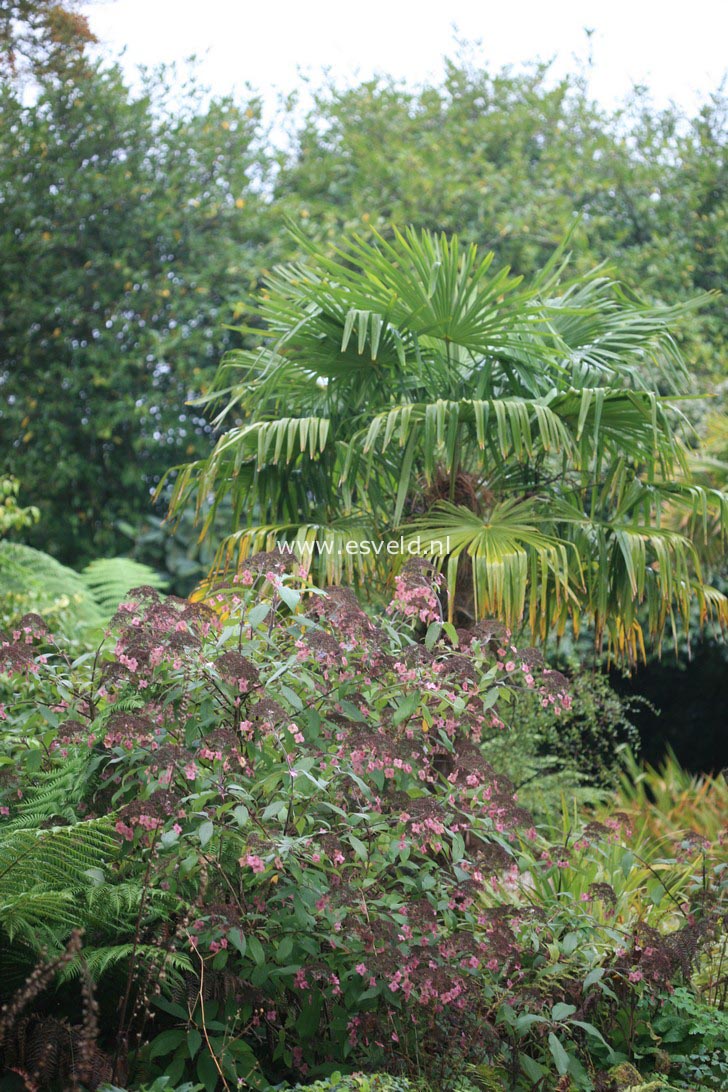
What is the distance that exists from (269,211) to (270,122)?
119cm

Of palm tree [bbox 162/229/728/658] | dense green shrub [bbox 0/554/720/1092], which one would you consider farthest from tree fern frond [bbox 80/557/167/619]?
dense green shrub [bbox 0/554/720/1092]

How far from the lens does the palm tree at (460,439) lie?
4.08m

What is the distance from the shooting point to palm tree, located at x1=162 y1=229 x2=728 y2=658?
161 inches

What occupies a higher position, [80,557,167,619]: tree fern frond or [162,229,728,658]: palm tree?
[162,229,728,658]: palm tree

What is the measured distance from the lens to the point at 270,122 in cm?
1008

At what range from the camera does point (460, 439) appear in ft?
14.4

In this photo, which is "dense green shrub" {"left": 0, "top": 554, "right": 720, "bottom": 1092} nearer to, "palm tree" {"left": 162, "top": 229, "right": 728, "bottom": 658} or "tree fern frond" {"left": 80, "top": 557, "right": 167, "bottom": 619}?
"palm tree" {"left": 162, "top": 229, "right": 728, "bottom": 658}

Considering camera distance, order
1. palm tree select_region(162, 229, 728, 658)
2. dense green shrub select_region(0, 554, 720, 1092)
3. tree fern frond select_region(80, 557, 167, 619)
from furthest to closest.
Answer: tree fern frond select_region(80, 557, 167, 619)
palm tree select_region(162, 229, 728, 658)
dense green shrub select_region(0, 554, 720, 1092)

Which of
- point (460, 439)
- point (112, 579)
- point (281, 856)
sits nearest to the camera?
point (281, 856)

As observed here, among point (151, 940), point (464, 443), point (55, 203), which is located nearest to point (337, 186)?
point (55, 203)

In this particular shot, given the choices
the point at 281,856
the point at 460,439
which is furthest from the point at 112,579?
the point at 281,856

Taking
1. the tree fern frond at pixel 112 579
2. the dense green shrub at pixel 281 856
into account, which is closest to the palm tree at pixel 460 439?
the dense green shrub at pixel 281 856

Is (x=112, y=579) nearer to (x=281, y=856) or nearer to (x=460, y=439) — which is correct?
(x=460, y=439)

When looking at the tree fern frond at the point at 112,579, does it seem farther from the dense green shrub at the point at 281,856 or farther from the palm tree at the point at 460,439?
the dense green shrub at the point at 281,856
